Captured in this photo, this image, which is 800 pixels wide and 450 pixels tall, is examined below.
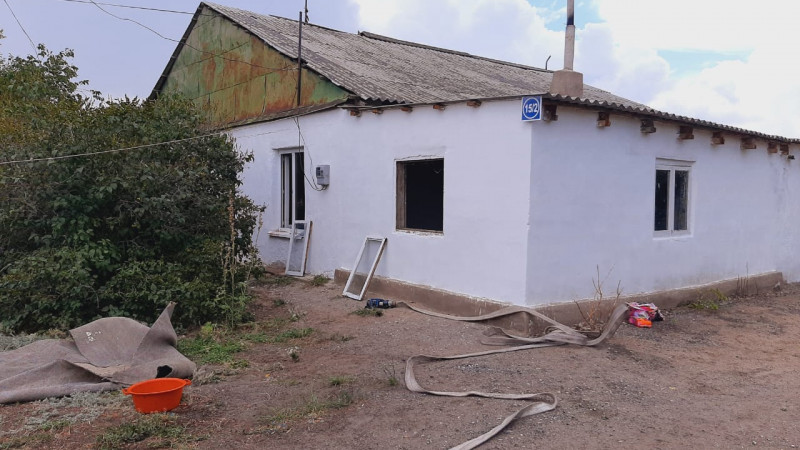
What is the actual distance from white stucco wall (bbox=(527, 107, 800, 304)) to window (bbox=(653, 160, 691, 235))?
0.38ft

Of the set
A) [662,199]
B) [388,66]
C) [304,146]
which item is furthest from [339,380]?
[388,66]

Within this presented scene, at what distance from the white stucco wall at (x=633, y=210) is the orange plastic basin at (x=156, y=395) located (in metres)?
3.95

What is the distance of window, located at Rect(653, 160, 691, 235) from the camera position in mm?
8391

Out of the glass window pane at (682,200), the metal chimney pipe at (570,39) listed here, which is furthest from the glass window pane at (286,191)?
the glass window pane at (682,200)

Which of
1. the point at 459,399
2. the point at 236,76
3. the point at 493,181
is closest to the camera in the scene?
the point at 459,399

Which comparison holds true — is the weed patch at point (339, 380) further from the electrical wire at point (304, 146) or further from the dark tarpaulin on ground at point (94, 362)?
the electrical wire at point (304, 146)

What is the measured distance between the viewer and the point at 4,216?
272 inches

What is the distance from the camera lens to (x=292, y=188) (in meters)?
11.1

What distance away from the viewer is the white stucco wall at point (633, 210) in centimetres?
682

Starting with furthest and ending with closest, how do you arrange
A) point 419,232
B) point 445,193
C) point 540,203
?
point 419,232, point 445,193, point 540,203

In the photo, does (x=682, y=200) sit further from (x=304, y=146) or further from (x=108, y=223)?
(x=108, y=223)

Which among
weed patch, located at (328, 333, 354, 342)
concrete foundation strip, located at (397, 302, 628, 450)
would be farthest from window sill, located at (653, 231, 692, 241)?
weed patch, located at (328, 333, 354, 342)

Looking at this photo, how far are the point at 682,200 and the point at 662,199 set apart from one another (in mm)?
667

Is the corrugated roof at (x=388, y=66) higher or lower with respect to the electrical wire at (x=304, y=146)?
higher
